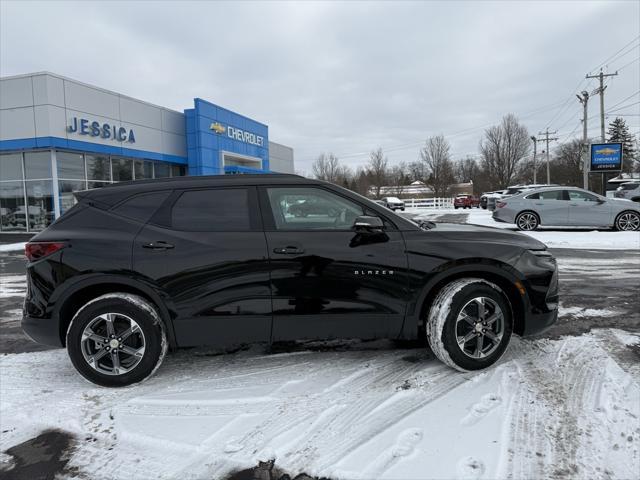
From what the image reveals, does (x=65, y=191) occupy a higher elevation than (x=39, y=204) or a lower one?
higher

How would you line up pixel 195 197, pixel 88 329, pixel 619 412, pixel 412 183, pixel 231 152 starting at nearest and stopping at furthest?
pixel 619 412
pixel 88 329
pixel 195 197
pixel 231 152
pixel 412 183

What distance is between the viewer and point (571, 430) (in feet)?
9.49

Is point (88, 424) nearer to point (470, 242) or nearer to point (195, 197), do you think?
point (195, 197)

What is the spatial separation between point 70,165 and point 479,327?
20.5 metres

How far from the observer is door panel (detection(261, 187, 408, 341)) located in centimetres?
364

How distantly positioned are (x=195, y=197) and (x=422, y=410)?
2463 mm

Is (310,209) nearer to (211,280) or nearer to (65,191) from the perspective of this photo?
(211,280)

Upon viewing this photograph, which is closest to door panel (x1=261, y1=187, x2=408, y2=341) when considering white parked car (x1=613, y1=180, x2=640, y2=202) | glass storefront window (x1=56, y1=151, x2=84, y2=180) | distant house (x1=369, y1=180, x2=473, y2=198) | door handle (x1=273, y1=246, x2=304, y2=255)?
door handle (x1=273, y1=246, x2=304, y2=255)

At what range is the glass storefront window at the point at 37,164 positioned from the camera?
1914 centimetres

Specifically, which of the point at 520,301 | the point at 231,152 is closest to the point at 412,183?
the point at 231,152

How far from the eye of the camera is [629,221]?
598 inches

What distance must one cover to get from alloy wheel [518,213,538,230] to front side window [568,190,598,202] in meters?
1.34

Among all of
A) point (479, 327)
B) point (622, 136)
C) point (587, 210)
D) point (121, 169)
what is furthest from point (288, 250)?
point (622, 136)

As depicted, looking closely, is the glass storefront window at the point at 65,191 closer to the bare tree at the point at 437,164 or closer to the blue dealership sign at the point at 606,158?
the blue dealership sign at the point at 606,158
